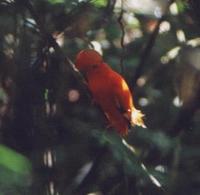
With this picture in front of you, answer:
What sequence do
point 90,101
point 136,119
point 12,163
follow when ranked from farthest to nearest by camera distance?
point 90,101, point 136,119, point 12,163

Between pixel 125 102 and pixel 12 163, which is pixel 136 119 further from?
pixel 12 163

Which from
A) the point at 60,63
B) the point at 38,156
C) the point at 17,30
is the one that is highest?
the point at 17,30

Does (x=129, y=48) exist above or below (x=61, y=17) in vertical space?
below

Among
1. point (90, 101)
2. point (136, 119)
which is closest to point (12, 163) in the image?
point (136, 119)

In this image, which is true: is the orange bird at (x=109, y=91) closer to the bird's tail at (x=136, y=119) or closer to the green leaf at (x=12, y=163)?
the bird's tail at (x=136, y=119)

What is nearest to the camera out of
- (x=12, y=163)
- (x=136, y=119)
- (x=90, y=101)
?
(x=12, y=163)

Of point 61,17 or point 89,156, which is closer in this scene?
point 61,17

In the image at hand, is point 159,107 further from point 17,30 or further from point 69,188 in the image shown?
point 17,30

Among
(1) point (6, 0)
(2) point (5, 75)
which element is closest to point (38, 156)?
(2) point (5, 75)
